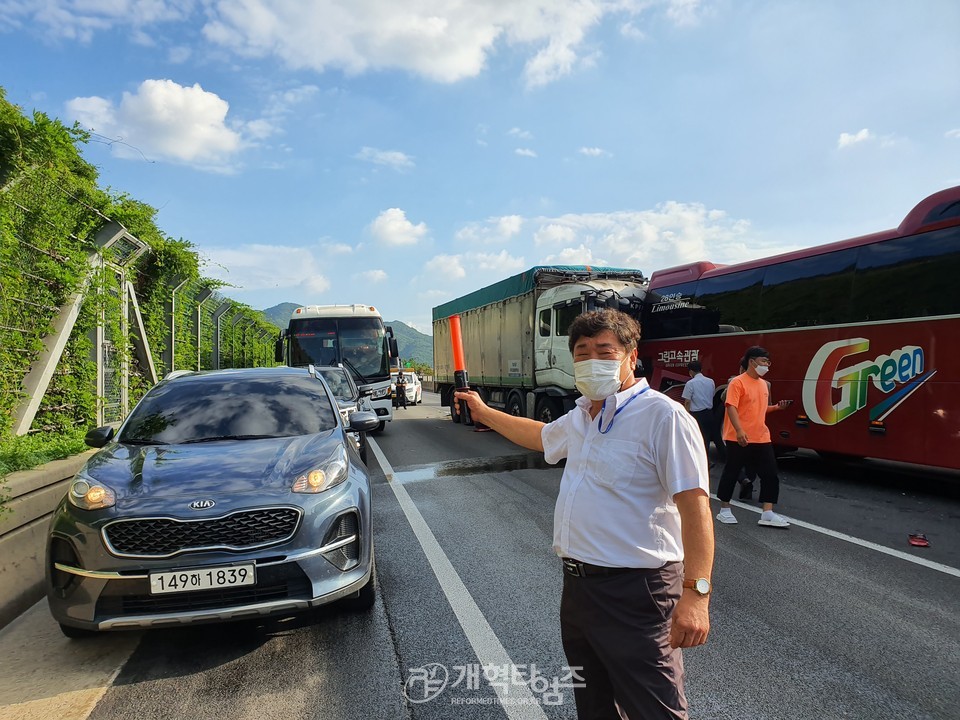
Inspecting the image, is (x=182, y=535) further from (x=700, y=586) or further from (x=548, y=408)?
(x=548, y=408)

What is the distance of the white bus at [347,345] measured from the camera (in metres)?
15.6

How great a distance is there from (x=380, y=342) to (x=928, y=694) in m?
14.0

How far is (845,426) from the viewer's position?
8.90 meters

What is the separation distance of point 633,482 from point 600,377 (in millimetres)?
374

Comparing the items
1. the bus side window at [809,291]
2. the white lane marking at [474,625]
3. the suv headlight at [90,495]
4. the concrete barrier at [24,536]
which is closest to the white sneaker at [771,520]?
the white lane marking at [474,625]

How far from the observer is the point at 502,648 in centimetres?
355

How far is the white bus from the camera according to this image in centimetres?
1562

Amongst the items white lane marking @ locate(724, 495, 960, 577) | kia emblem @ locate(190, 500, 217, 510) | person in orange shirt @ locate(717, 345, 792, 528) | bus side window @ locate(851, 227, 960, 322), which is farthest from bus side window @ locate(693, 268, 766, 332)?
kia emblem @ locate(190, 500, 217, 510)

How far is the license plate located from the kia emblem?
340 millimetres

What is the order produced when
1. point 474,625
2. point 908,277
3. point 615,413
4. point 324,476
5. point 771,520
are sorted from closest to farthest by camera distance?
point 615,413, point 474,625, point 324,476, point 771,520, point 908,277

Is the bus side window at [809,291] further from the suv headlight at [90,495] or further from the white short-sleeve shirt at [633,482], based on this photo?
the suv headlight at [90,495]

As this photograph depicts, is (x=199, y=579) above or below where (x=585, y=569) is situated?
below

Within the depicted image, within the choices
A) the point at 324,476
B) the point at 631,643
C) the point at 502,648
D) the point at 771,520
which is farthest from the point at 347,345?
the point at 631,643

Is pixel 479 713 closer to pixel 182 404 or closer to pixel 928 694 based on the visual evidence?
pixel 928 694
